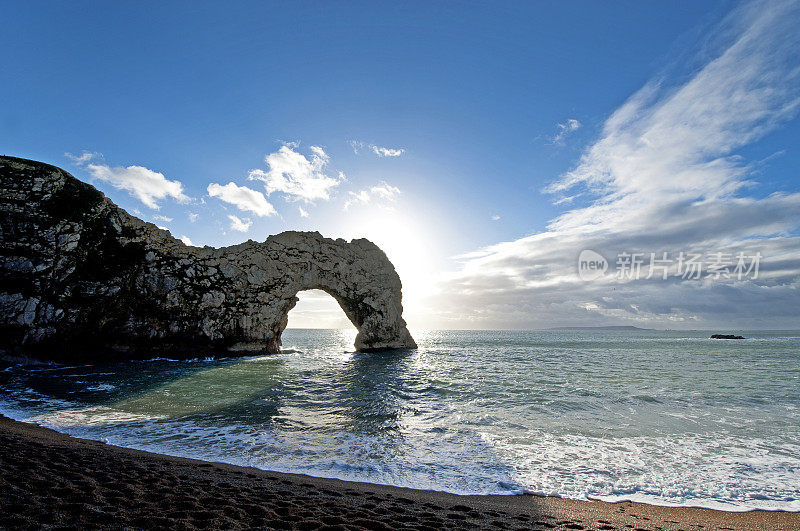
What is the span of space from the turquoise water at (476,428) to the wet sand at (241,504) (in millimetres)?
529

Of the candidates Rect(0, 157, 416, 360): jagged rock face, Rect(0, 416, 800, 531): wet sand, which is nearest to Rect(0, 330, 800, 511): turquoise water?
Rect(0, 416, 800, 531): wet sand

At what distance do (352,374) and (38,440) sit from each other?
51.9 ft

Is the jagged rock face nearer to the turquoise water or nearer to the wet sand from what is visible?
the turquoise water

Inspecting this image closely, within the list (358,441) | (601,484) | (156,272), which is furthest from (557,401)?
(156,272)

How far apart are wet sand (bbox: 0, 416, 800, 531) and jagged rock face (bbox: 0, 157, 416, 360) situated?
24.1 metres

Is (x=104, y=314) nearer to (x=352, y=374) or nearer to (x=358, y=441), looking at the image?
(x=352, y=374)

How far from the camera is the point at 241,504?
467 cm

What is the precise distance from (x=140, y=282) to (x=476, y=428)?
103 feet

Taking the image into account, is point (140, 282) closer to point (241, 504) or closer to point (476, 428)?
point (476, 428)

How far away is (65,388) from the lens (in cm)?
1587

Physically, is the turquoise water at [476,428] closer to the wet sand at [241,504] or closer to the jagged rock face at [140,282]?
the wet sand at [241,504]

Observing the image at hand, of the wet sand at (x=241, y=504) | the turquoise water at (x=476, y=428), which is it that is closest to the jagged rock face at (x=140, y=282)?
the turquoise water at (x=476, y=428)

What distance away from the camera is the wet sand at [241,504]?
399 centimetres

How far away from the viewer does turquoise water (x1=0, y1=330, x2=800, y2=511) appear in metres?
6.99
